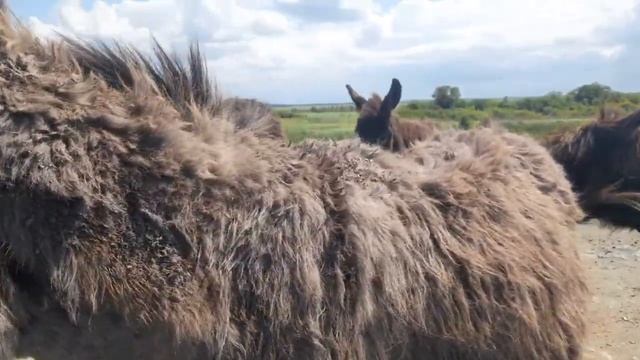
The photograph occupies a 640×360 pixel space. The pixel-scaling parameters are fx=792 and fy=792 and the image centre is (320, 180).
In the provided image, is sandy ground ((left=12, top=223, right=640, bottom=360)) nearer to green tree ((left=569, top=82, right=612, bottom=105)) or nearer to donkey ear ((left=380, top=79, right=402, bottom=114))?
donkey ear ((left=380, top=79, right=402, bottom=114))

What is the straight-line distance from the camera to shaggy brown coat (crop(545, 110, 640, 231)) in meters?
4.95

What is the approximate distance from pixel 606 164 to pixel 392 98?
4070mm

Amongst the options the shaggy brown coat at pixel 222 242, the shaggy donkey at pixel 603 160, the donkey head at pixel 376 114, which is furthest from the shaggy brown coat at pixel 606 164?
the donkey head at pixel 376 114

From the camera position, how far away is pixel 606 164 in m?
5.20

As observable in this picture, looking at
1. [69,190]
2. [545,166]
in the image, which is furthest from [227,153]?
[545,166]

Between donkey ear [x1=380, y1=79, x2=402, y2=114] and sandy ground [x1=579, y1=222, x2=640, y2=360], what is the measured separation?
99.3 inches

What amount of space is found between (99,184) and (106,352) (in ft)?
1.87

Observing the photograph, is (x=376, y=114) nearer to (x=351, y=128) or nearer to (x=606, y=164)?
(x=606, y=164)

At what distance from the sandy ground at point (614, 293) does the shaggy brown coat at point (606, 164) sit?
18 cm

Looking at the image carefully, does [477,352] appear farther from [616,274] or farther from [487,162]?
[616,274]

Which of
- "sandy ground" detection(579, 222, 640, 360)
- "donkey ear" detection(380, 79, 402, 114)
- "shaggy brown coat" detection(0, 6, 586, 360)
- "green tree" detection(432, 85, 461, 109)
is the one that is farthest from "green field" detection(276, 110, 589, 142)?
"green tree" detection(432, 85, 461, 109)

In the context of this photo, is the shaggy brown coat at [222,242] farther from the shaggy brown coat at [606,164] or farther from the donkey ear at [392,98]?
the donkey ear at [392,98]

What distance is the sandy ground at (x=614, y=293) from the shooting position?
534cm

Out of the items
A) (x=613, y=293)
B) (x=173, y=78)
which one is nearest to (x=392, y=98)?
(x=613, y=293)
